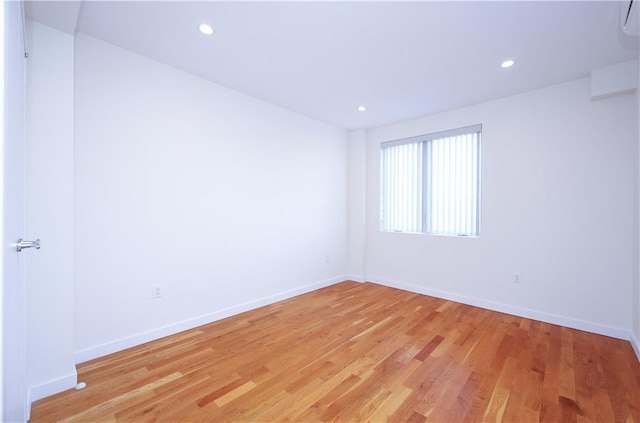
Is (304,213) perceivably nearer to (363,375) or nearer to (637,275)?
(363,375)

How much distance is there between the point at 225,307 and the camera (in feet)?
10.00

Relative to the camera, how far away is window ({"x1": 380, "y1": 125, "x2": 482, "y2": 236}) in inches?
142

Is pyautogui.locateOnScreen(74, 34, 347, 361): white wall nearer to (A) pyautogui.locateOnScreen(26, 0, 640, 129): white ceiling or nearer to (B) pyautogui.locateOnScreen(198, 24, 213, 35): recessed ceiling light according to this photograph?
(A) pyautogui.locateOnScreen(26, 0, 640, 129): white ceiling

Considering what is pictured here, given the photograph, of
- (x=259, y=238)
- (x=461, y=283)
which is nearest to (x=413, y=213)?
(x=461, y=283)

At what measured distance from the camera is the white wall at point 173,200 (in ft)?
7.18

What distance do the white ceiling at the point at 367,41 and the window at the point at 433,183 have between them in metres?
0.81

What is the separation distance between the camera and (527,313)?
3104mm

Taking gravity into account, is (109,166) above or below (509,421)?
above

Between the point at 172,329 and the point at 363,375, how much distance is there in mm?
1822

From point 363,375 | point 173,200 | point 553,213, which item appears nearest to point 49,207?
point 173,200

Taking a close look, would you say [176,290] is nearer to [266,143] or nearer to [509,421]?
[266,143]

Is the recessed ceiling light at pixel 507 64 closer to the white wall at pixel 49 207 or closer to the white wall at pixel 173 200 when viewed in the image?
the white wall at pixel 173 200

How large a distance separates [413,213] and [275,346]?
9.05 feet

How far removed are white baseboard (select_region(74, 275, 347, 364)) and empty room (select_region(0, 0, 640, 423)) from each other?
0.07 feet
